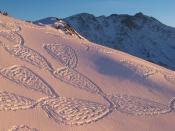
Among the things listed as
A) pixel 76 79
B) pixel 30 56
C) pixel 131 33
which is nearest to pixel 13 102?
pixel 76 79

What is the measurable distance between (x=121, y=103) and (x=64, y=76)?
1.23 meters

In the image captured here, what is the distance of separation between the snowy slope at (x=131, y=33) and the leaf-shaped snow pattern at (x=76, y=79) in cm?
10282

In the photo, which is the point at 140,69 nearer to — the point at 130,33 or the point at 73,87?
the point at 73,87

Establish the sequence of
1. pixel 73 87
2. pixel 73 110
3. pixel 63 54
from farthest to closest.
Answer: pixel 63 54 < pixel 73 87 < pixel 73 110

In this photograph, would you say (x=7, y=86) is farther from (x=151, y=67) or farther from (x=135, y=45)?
(x=135, y=45)

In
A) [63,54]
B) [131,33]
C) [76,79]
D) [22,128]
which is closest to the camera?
[22,128]

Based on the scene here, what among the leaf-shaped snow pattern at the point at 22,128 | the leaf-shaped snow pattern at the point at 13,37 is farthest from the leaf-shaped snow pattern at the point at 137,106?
the leaf-shaped snow pattern at the point at 13,37

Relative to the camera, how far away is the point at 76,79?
30.6 ft

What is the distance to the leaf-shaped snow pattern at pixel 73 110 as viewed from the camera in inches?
307

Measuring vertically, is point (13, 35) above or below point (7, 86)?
above

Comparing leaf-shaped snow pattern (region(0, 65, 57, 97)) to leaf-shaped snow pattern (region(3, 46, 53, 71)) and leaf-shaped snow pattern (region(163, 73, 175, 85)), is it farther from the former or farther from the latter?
leaf-shaped snow pattern (region(163, 73, 175, 85))

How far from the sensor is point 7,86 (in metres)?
8.39

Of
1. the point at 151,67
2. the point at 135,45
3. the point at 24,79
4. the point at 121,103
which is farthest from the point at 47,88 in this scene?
the point at 135,45

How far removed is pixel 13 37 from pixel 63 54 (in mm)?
1090
